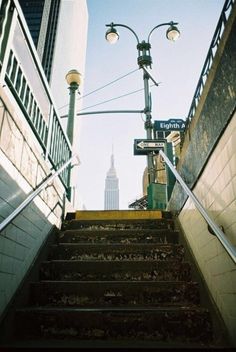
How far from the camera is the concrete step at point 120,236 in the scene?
165 inches

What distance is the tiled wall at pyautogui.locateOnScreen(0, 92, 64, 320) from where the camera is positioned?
8.48 ft

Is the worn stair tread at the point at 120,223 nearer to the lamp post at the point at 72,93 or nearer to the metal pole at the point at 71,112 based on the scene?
the metal pole at the point at 71,112

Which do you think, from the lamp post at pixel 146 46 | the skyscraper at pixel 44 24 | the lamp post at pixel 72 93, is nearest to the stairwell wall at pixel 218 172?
the lamp post at pixel 72 93

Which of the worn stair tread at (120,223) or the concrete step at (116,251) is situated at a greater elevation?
the worn stair tread at (120,223)

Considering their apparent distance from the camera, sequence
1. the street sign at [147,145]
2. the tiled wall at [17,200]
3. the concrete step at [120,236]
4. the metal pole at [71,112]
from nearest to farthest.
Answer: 1. the tiled wall at [17,200]
2. the concrete step at [120,236]
3. the street sign at [147,145]
4. the metal pole at [71,112]

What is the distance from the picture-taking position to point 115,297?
2973 mm

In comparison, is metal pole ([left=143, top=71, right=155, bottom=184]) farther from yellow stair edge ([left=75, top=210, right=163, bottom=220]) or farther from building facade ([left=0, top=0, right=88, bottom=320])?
building facade ([left=0, top=0, right=88, bottom=320])

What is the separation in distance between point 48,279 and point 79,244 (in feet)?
2.18

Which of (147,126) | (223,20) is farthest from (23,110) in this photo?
(147,126)

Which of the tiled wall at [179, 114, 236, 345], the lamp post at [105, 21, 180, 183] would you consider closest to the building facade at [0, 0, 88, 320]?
the tiled wall at [179, 114, 236, 345]

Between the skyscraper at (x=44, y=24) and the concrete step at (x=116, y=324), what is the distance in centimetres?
2506

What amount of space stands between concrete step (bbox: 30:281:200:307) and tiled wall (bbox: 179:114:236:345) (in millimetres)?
326

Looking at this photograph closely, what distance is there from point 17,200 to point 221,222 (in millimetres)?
2060

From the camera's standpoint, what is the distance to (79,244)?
3.88 metres
